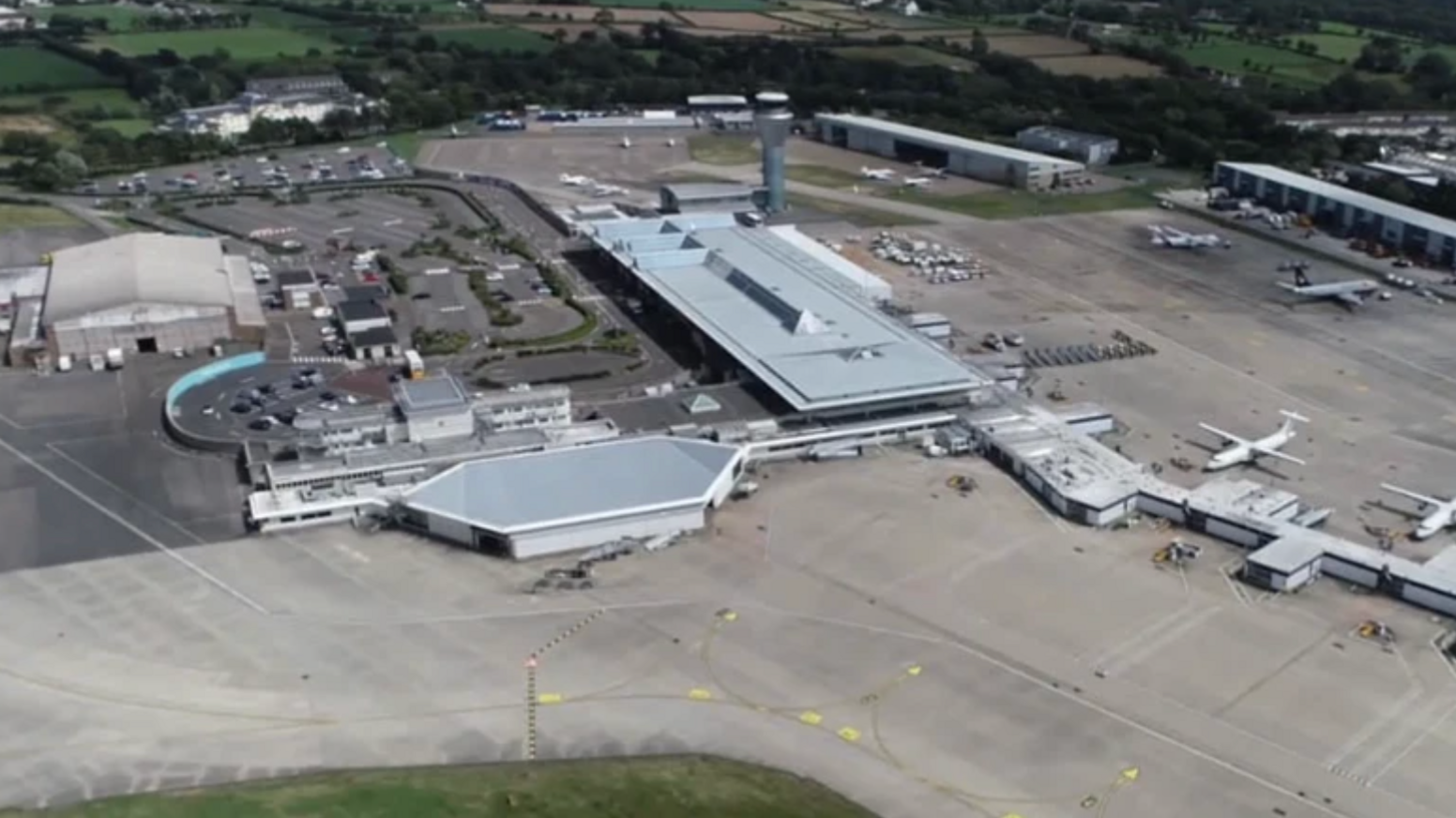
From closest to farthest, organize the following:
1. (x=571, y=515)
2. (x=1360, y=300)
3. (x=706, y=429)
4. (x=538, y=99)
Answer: (x=571, y=515) < (x=706, y=429) < (x=1360, y=300) < (x=538, y=99)

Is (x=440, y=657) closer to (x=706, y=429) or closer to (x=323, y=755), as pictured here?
(x=323, y=755)

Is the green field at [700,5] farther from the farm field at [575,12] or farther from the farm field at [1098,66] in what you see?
the farm field at [1098,66]

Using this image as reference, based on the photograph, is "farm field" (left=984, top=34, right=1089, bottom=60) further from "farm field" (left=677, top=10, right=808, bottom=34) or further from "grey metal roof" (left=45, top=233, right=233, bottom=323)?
"grey metal roof" (left=45, top=233, right=233, bottom=323)

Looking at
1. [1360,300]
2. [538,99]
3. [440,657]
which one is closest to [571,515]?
[440,657]

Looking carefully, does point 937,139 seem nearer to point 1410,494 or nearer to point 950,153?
point 950,153

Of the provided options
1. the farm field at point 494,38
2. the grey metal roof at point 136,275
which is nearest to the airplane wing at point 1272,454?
the grey metal roof at point 136,275
